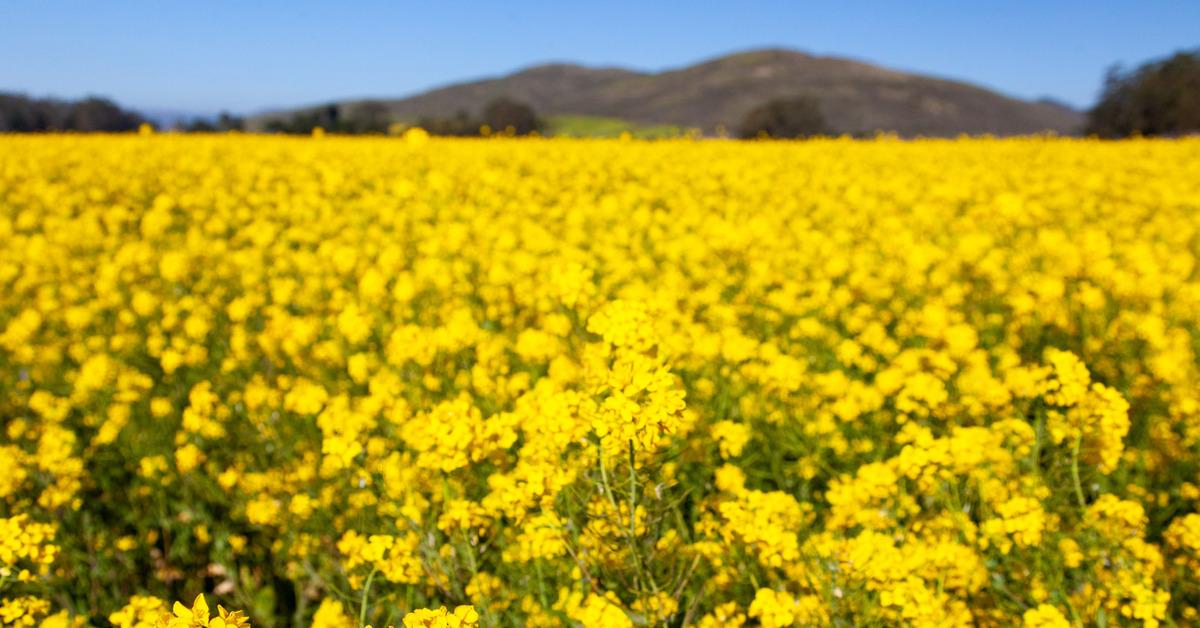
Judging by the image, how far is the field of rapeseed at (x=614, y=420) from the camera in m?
1.99

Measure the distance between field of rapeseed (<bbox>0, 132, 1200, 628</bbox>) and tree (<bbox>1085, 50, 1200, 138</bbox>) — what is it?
2704 centimetres

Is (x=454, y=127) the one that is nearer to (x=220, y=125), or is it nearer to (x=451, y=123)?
(x=451, y=123)

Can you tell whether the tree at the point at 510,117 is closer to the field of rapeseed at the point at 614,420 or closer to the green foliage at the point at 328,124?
the green foliage at the point at 328,124

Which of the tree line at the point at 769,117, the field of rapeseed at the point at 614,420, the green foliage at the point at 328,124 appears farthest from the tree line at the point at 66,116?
the field of rapeseed at the point at 614,420

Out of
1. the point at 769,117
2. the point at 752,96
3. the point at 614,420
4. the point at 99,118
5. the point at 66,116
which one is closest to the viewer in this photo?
the point at 614,420

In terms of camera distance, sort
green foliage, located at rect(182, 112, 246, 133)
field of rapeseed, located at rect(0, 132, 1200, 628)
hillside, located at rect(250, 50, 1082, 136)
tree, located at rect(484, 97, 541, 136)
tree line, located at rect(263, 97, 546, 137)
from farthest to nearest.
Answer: hillside, located at rect(250, 50, 1082, 136) → tree, located at rect(484, 97, 541, 136) → tree line, located at rect(263, 97, 546, 137) → green foliage, located at rect(182, 112, 246, 133) → field of rapeseed, located at rect(0, 132, 1200, 628)

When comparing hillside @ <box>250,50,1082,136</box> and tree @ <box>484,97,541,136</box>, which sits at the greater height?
hillside @ <box>250,50,1082,136</box>

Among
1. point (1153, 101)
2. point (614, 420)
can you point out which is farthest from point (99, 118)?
point (1153, 101)

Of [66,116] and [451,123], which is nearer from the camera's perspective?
[451,123]

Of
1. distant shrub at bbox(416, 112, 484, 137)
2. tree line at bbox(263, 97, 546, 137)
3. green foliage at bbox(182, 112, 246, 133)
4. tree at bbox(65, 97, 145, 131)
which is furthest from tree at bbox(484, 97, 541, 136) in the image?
tree at bbox(65, 97, 145, 131)

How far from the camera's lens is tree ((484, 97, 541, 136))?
96.9 feet

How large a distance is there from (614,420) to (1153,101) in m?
38.2

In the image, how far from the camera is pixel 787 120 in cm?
2550

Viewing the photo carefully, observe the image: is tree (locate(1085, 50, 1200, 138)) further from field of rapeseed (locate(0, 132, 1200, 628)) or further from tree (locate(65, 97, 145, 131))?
tree (locate(65, 97, 145, 131))
